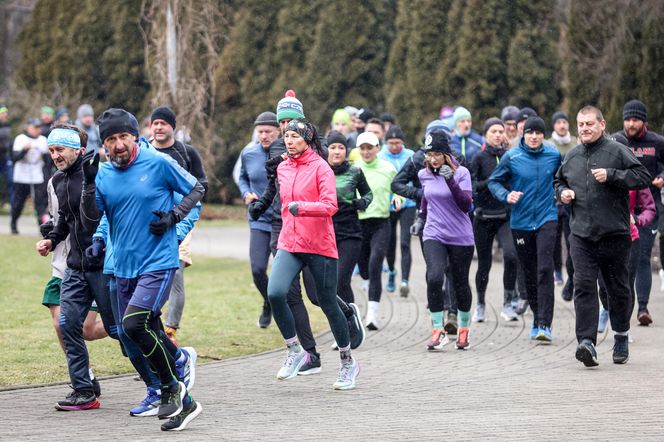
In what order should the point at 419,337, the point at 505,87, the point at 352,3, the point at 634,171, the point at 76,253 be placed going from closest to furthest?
the point at 76,253, the point at 634,171, the point at 419,337, the point at 505,87, the point at 352,3

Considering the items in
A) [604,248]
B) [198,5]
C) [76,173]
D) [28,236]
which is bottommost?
[28,236]

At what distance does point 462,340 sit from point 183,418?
13.8 ft

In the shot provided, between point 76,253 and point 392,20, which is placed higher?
point 392,20

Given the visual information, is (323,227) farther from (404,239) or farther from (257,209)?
(404,239)

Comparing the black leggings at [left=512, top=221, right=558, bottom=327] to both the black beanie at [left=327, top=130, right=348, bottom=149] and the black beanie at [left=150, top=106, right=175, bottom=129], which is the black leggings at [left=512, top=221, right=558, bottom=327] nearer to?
the black beanie at [left=327, top=130, right=348, bottom=149]

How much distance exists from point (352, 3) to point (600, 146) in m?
19.6

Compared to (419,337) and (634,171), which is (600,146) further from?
(419,337)

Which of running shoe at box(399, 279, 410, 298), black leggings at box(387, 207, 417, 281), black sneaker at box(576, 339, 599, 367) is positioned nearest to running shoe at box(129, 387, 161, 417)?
black sneaker at box(576, 339, 599, 367)

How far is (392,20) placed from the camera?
1208 inches

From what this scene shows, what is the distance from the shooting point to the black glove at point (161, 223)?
27.1 feet

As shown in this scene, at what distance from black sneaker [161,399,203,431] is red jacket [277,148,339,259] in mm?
1745

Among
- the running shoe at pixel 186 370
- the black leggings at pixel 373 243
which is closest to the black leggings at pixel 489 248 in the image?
the black leggings at pixel 373 243

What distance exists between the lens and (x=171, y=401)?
8359mm

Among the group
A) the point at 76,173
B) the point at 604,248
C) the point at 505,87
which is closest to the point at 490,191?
the point at 604,248
